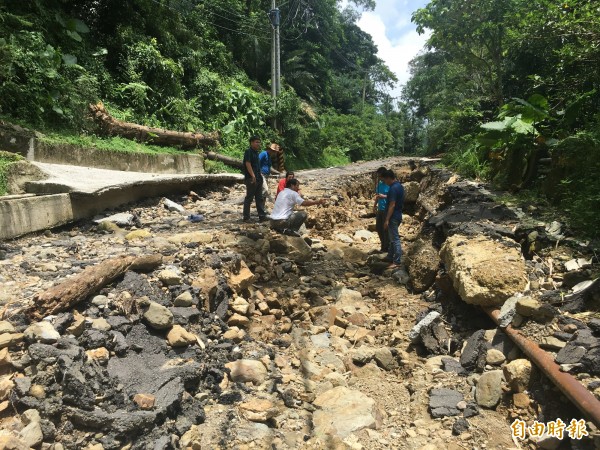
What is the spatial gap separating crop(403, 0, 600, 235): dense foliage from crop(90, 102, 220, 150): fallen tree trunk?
27.2ft

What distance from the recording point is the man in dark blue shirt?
680 cm

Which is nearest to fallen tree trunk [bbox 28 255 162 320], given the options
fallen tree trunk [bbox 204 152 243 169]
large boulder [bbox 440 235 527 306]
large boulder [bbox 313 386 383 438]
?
large boulder [bbox 313 386 383 438]

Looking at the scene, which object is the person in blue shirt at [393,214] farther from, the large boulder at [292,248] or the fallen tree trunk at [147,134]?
the fallen tree trunk at [147,134]

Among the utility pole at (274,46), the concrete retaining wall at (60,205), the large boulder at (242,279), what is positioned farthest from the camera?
the utility pole at (274,46)

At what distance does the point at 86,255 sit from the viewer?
480 centimetres

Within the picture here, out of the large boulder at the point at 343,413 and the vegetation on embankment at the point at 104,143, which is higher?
the vegetation on embankment at the point at 104,143

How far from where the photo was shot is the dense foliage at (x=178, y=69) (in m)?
8.92

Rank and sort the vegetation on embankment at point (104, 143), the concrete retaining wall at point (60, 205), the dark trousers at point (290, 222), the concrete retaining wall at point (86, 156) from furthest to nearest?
1. the vegetation on embankment at point (104, 143)
2. the concrete retaining wall at point (86, 156)
3. the dark trousers at point (290, 222)
4. the concrete retaining wall at point (60, 205)

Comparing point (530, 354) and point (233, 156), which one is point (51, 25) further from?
point (530, 354)

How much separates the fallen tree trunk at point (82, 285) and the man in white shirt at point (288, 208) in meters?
2.63

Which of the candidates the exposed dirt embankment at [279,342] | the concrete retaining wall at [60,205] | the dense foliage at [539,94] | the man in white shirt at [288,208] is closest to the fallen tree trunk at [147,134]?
the concrete retaining wall at [60,205]

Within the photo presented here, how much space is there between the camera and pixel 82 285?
356 centimetres

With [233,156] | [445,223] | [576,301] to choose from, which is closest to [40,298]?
[576,301]

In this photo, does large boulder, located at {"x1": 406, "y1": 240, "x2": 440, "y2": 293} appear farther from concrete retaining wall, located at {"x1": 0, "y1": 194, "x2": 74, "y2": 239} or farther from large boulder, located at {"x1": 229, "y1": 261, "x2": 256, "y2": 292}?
concrete retaining wall, located at {"x1": 0, "y1": 194, "x2": 74, "y2": 239}
